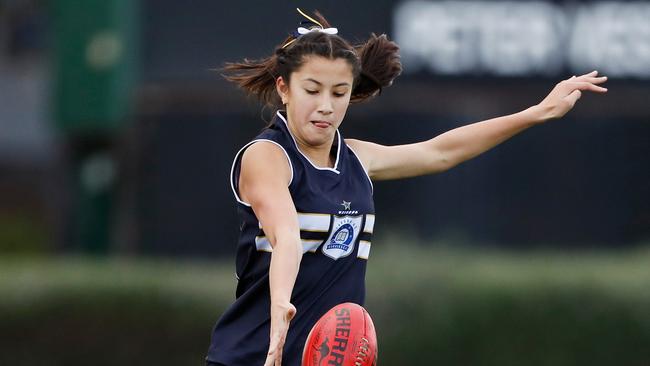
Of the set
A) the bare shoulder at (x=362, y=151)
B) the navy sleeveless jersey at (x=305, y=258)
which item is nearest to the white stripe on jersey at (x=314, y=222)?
the navy sleeveless jersey at (x=305, y=258)

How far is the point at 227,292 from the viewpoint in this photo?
425 inches

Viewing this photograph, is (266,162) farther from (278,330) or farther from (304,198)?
(278,330)

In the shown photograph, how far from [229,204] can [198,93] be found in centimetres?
81

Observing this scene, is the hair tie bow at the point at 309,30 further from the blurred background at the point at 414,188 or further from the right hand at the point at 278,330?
the blurred background at the point at 414,188

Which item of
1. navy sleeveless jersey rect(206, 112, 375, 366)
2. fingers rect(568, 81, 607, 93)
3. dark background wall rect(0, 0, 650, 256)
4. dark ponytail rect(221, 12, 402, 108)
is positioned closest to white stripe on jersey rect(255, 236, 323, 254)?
navy sleeveless jersey rect(206, 112, 375, 366)

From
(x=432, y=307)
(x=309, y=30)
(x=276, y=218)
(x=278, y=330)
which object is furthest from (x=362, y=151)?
(x=432, y=307)

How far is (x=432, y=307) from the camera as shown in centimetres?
1067

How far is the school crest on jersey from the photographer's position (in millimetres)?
5969

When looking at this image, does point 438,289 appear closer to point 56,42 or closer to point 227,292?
point 227,292

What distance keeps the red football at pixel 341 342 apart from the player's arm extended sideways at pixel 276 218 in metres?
0.22

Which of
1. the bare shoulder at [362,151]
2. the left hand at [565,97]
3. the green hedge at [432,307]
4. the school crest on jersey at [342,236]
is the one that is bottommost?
the green hedge at [432,307]

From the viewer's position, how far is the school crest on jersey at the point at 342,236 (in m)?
5.97

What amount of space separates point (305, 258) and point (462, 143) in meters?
0.95

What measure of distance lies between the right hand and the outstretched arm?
1077mm
